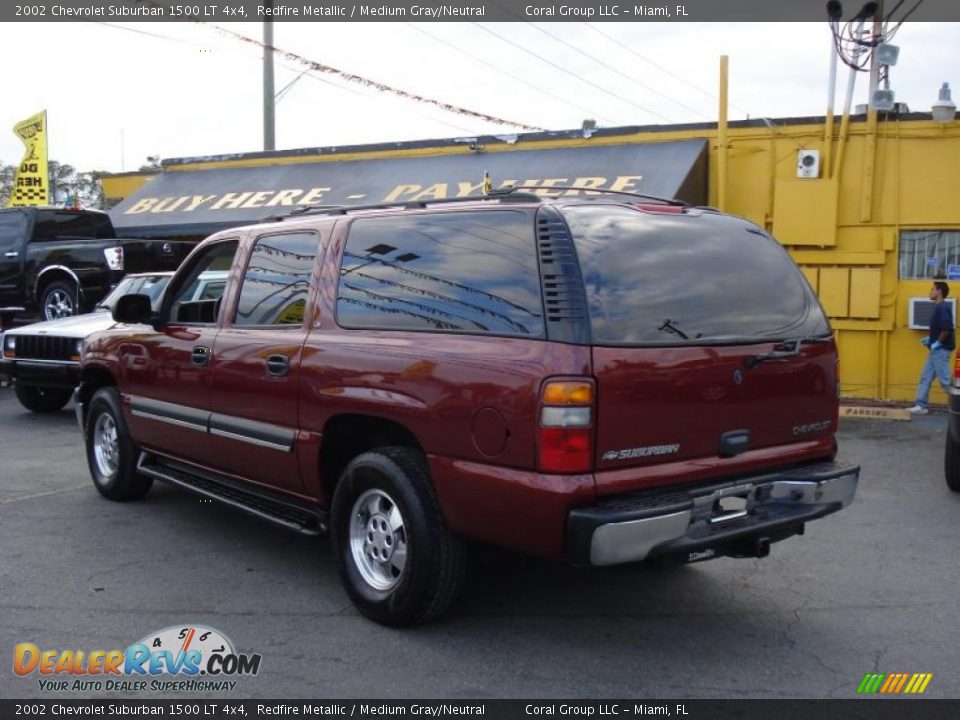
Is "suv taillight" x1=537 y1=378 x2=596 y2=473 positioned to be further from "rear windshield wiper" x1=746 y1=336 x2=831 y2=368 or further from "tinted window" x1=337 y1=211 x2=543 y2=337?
"rear windshield wiper" x1=746 y1=336 x2=831 y2=368

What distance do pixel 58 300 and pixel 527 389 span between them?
12.2 meters

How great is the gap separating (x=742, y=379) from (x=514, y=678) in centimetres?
160

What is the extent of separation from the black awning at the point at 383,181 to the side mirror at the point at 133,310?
667 centimetres

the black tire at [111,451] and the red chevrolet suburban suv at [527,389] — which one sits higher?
the red chevrolet suburban suv at [527,389]

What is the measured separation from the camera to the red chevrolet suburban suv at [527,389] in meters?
3.69

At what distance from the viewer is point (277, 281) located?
206 inches

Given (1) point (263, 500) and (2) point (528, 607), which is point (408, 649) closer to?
(2) point (528, 607)

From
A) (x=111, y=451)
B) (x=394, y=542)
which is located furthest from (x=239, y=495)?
(x=111, y=451)

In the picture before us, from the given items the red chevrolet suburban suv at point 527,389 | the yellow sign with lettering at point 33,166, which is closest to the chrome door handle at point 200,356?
the red chevrolet suburban suv at point 527,389

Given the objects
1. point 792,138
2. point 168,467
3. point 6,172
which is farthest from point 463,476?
point 6,172

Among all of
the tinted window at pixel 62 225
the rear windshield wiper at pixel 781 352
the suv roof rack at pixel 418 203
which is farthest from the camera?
the tinted window at pixel 62 225

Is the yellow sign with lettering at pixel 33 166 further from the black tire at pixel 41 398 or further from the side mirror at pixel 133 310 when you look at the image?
the side mirror at pixel 133 310

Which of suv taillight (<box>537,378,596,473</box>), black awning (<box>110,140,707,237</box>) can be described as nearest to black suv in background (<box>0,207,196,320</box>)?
black awning (<box>110,140,707,237</box>)

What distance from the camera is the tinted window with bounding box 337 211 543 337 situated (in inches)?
155
